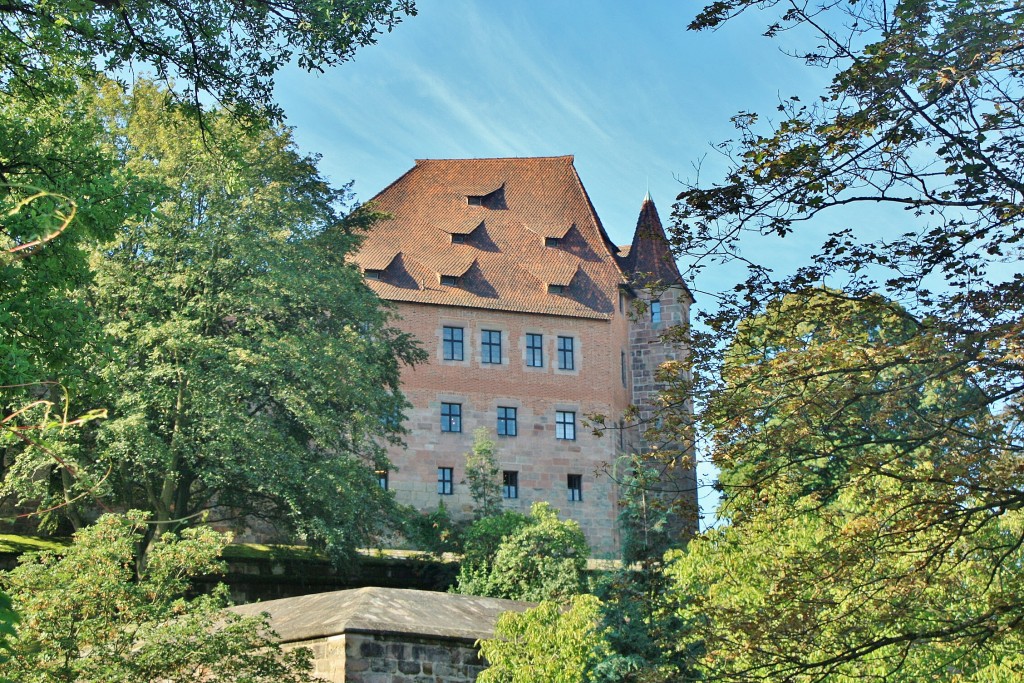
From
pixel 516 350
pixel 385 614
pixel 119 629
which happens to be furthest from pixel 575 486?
pixel 119 629

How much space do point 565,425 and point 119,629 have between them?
24.0 m

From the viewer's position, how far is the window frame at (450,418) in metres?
36.9

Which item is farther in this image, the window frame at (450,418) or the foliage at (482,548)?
the window frame at (450,418)

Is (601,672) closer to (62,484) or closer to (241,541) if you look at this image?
(62,484)

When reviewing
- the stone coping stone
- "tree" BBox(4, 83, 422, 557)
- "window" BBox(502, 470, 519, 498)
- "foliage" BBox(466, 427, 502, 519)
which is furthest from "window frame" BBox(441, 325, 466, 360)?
the stone coping stone

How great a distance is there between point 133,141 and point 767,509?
802 inches

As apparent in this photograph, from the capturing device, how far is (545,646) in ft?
52.4

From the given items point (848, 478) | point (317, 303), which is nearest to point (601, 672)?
point (848, 478)

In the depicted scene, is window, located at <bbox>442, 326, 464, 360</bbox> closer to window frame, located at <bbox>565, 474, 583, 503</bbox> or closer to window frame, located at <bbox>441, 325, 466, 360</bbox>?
window frame, located at <bbox>441, 325, 466, 360</bbox>

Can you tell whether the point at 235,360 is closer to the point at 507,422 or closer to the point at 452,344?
the point at 452,344

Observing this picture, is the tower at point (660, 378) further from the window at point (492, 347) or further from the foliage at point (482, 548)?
the window at point (492, 347)

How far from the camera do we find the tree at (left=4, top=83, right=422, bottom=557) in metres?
23.7

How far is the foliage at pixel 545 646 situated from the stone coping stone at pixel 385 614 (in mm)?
681

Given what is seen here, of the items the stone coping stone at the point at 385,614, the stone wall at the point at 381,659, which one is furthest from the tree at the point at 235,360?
the stone wall at the point at 381,659
